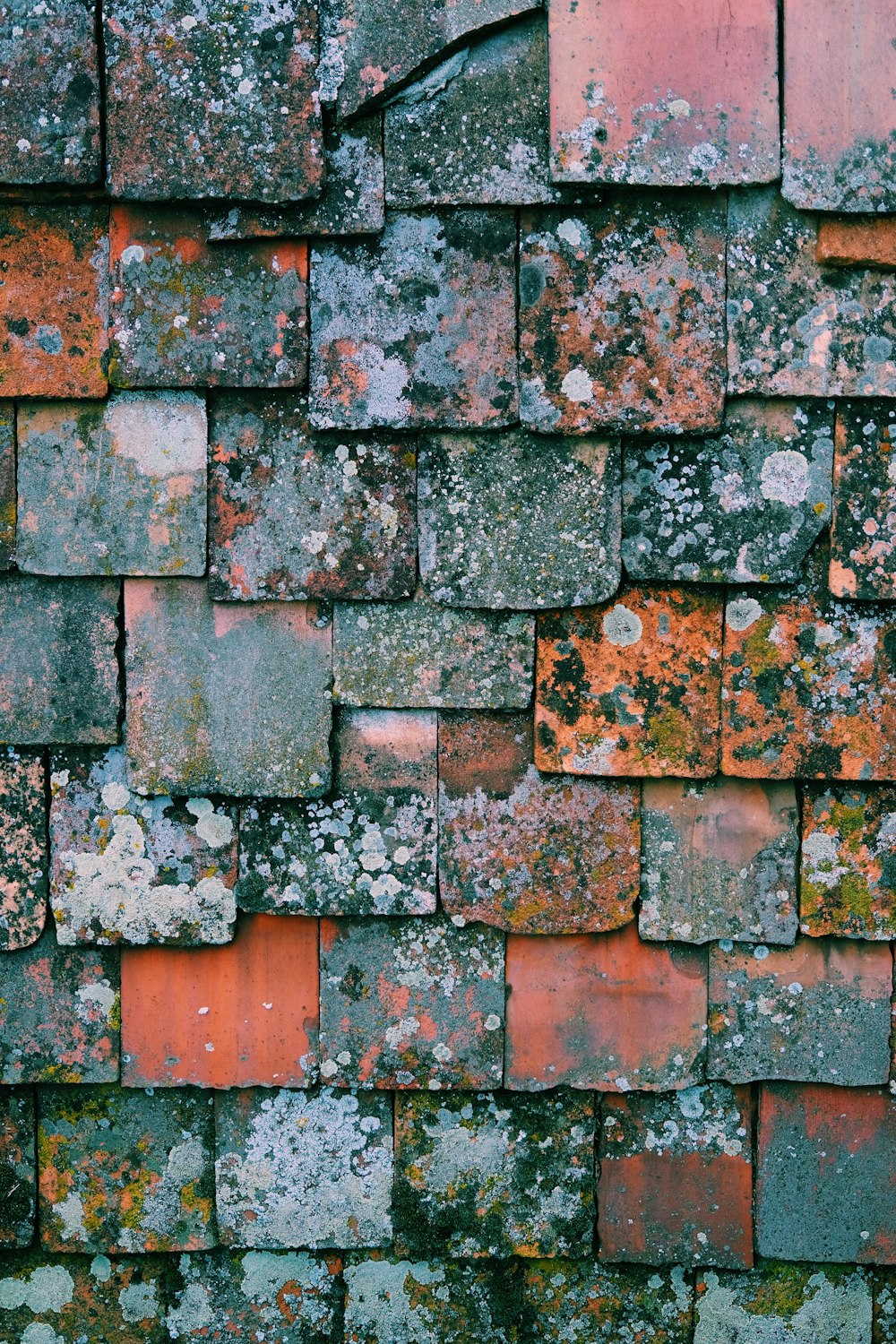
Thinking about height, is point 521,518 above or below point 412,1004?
above

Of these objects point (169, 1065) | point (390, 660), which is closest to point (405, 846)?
point (390, 660)

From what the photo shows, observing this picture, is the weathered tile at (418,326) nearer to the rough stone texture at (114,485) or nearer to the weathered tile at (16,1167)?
the rough stone texture at (114,485)

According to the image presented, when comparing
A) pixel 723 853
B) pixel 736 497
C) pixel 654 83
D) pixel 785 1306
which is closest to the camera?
pixel 654 83

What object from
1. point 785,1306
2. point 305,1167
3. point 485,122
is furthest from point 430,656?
point 785,1306

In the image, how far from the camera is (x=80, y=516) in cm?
201

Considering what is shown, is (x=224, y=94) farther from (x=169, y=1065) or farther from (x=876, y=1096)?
(x=876, y=1096)

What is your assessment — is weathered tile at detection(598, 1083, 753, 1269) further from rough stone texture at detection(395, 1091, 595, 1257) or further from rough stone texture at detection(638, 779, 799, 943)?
rough stone texture at detection(638, 779, 799, 943)

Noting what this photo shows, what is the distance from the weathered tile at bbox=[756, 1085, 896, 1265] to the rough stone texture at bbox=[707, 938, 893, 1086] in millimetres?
64

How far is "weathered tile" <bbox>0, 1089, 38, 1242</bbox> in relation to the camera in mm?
2146

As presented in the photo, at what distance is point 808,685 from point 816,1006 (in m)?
0.61

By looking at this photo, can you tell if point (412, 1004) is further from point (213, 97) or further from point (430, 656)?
point (213, 97)

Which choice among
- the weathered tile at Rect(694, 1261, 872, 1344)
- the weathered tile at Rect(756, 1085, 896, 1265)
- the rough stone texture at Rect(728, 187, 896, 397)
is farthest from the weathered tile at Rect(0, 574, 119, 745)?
the weathered tile at Rect(694, 1261, 872, 1344)

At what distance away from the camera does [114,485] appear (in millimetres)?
1998

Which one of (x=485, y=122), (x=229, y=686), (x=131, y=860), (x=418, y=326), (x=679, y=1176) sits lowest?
(x=679, y=1176)
